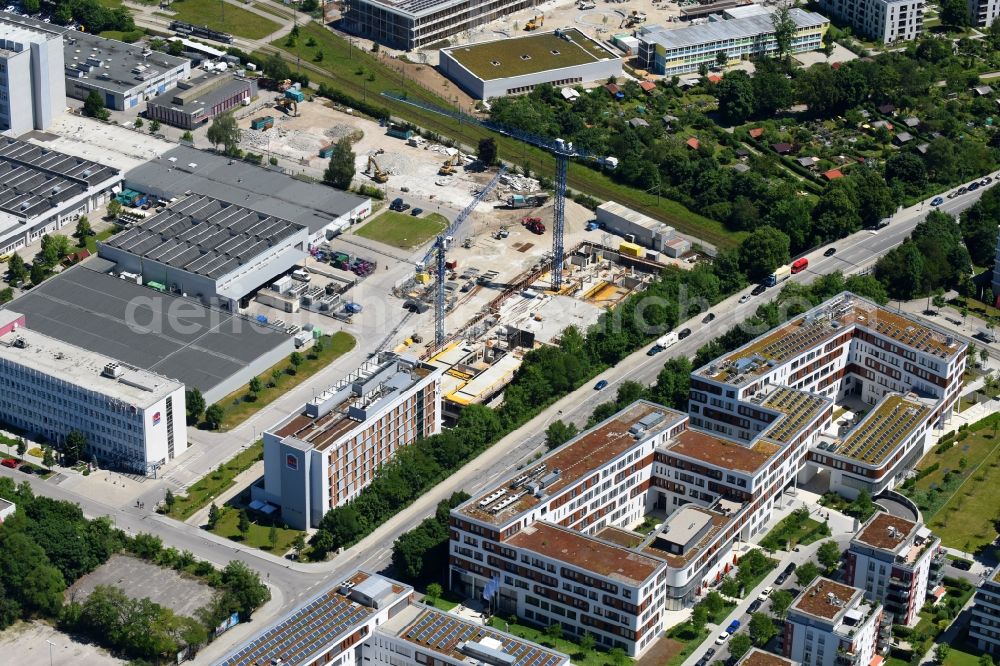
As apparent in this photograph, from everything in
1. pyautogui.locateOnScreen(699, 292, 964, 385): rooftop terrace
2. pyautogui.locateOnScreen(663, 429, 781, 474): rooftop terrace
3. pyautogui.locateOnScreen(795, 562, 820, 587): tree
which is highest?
pyautogui.locateOnScreen(699, 292, 964, 385): rooftop terrace

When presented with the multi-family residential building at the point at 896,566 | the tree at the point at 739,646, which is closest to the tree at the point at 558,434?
the multi-family residential building at the point at 896,566

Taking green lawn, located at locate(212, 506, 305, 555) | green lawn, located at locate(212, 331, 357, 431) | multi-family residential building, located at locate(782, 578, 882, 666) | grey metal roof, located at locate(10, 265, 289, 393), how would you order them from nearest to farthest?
multi-family residential building, located at locate(782, 578, 882, 666) → green lawn, located at locate(212, 506, 305, 555) → green lawn, located at locate(212, 331, 357, 431) → grey metal roof, located at locate(10, 265, 289, 393)

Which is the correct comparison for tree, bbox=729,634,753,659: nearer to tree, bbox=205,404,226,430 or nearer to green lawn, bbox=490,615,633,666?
green lawn, bbox=490,615,633,666

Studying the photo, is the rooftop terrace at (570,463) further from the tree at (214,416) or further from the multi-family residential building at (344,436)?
the tree at (214,416)

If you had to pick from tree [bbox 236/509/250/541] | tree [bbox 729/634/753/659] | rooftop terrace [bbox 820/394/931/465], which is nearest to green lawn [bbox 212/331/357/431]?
tree [bbox 236/509/250/541]

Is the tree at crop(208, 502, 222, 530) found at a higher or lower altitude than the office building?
lower

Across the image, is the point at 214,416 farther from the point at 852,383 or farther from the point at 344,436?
the point at 852,383

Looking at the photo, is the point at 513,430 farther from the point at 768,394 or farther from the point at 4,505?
the point at 4,505

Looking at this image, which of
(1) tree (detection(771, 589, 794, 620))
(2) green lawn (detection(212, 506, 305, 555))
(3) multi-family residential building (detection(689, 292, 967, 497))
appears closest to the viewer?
(1) tree (detection(771, 589, 794, 620))
